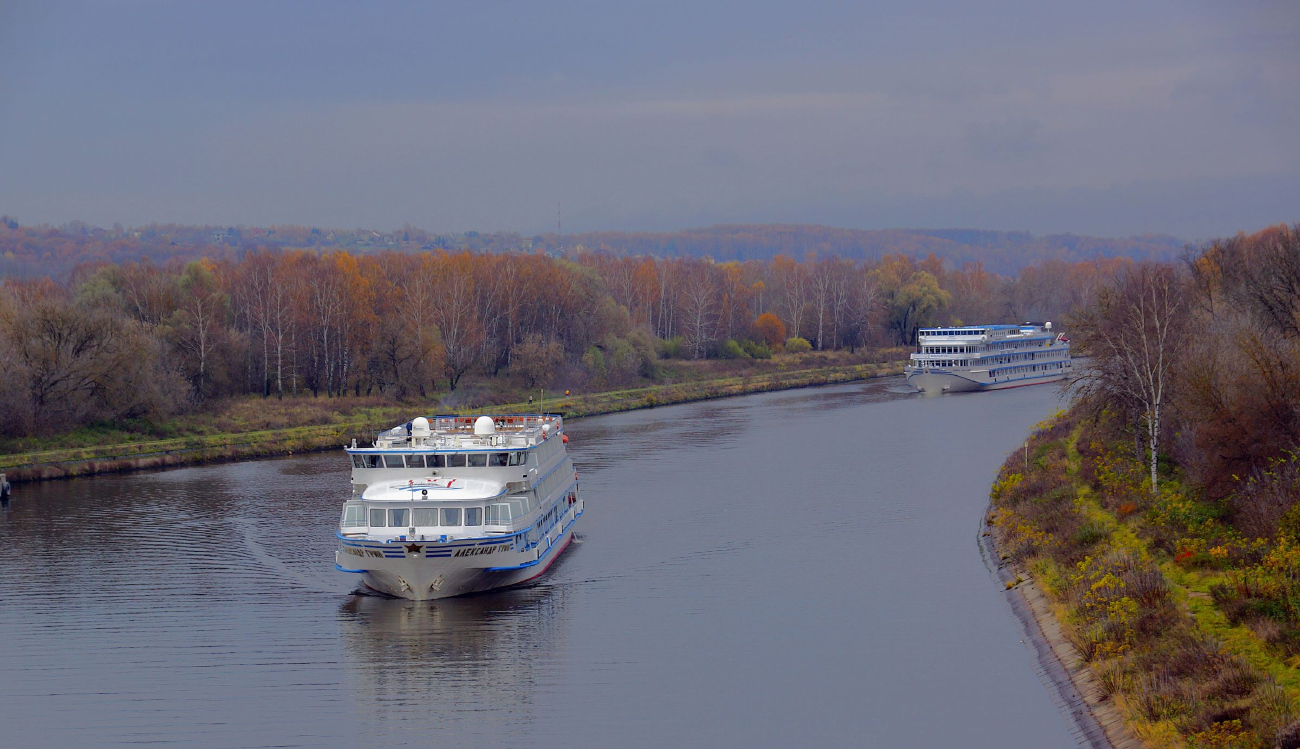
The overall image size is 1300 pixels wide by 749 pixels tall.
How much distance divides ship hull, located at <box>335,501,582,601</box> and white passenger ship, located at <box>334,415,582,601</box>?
2 centimetres

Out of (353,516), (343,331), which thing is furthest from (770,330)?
(353,516)

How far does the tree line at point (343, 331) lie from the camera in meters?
56.9

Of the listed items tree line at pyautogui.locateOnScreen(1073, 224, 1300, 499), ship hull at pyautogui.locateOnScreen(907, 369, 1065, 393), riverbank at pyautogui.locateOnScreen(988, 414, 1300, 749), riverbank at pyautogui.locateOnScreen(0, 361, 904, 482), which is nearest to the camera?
riverbank at pyautogui.locateOnScreen(988, 414, 1300, 749)

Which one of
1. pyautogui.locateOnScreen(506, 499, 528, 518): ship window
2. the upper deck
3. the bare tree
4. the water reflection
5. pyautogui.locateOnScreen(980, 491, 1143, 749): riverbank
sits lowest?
the water reflection

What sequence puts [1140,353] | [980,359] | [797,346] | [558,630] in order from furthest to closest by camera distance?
[797,346] → [980,359] → [1140,353] → [558,630]

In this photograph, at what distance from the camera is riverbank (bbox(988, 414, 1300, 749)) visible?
1788 centimetres

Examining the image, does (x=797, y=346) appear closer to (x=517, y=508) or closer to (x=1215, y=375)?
(x=1215, y=375)

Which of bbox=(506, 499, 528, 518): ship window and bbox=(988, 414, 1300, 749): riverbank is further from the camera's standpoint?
bbox=(506, 499, 528, 518): ship window

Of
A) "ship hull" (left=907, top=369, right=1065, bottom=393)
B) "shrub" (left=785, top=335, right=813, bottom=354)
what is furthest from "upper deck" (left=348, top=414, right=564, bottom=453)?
"shrub" (left=785, top=335, right=813, bottom=354)

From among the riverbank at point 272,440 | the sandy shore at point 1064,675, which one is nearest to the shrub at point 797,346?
the riverbank at point 272,440

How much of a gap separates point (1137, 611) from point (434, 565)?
15.8 meters

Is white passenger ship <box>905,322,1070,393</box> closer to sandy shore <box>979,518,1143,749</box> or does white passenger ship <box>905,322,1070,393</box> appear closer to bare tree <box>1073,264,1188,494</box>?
bare tree <box>1073,264,1188,494</box>

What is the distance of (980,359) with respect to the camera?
9244 centimetres

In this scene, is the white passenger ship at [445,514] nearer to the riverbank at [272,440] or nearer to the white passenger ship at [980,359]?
the riverbank at [272,440]
